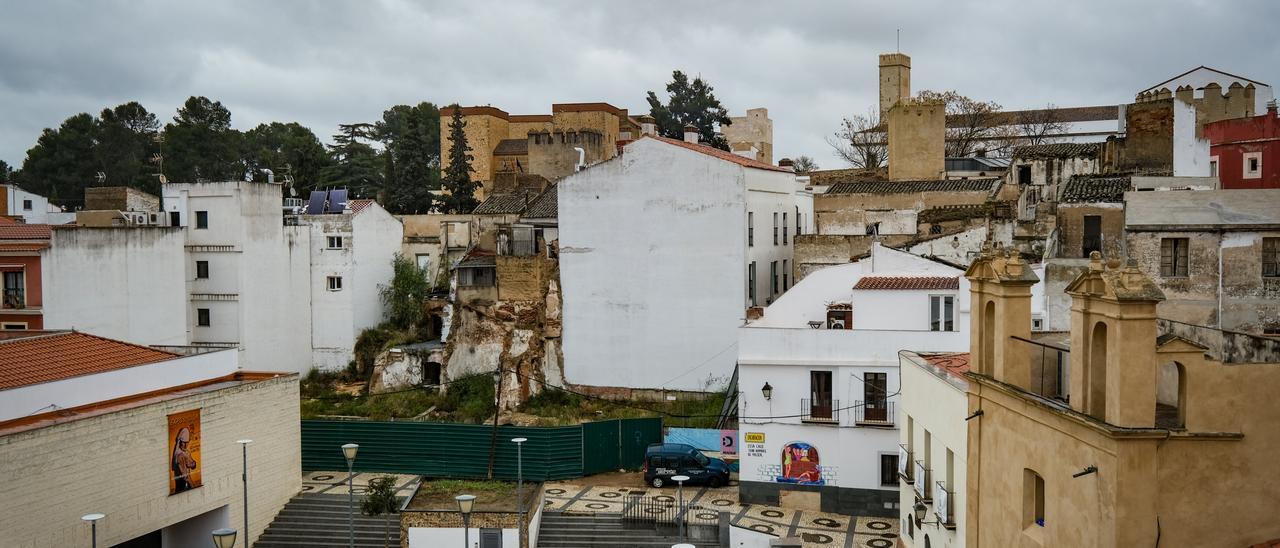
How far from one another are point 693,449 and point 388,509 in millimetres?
8797

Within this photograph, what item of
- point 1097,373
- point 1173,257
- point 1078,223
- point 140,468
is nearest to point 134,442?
point 140,468

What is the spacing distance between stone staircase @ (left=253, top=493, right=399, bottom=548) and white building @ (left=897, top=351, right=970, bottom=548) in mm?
13373

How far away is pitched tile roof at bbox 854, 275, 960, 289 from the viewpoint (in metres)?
27.8

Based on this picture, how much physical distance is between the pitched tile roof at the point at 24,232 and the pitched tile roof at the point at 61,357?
12295 mm

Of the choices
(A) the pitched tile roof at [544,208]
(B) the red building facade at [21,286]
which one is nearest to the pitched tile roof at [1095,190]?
(A) the pitched tile roof at [544,208]

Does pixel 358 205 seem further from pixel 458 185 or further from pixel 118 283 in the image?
pixel 458 185

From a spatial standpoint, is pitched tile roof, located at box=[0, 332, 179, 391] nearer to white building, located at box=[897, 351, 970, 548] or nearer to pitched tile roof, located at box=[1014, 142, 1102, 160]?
white building, located at box=[897, 351, 970, 548]

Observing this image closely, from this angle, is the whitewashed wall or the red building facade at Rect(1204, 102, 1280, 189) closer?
the red building facade at Rect(1204, 102, 1280, 189)

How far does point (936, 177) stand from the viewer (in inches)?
2067

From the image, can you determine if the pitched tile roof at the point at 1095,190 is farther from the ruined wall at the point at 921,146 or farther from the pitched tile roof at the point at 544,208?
the pitched tile roof at the point at 544,208

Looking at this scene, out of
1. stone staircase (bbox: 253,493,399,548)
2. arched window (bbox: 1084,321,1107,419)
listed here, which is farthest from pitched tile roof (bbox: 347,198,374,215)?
arched window (bbox: 1084,321,1107,419)

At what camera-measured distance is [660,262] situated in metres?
35.8

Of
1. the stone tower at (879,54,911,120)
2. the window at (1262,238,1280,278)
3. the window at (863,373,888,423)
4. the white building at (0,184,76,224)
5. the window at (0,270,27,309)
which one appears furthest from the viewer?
the stone tower at (879,54,911,120)

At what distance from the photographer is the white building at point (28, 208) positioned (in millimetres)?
53469
